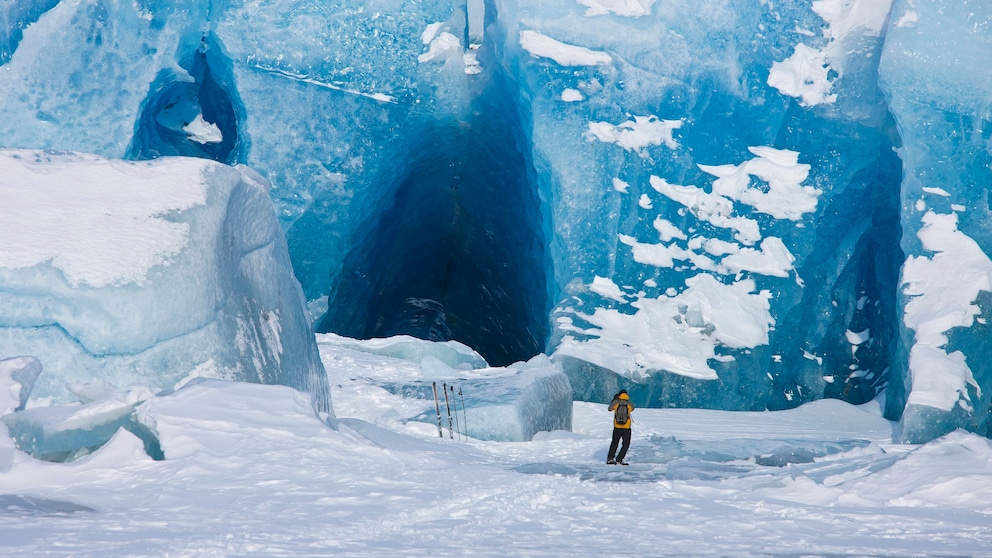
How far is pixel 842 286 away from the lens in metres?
11.0

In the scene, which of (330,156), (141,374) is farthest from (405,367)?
(141,374)

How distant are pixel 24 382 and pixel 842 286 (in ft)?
30.3

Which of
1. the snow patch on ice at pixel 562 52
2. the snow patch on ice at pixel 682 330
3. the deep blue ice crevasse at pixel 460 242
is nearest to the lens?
the snow patch on ice at pixel 682 330

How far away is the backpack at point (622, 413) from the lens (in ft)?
22.0

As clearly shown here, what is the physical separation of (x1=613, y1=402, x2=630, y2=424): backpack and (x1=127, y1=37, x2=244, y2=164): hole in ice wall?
724 centimetres

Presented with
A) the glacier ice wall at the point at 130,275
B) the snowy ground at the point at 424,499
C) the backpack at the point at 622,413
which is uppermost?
the glacier ice wall at the point at 130,275

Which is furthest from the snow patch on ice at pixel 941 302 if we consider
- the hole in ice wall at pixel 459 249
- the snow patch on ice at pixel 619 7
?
Answer: the hole in ice wall at pixel 459 249

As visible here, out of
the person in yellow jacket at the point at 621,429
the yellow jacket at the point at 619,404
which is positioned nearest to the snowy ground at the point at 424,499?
the person in yellow jacket at the point at 621,429

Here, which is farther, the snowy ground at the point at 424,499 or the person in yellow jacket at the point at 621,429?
the person in yellow jacket at the point at 621,429

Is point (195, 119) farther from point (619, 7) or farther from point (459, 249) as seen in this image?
point (619, 7)

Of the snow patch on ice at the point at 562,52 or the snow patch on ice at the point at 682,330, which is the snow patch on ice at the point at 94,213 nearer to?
the snow patch on ice at the point at 682,330

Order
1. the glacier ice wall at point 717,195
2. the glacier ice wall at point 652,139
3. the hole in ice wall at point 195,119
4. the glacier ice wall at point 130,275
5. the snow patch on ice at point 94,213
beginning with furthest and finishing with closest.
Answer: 1. the hole in ice wall at point 195,119
2. the glacier ice wall at point 717,195
3. the glacier ice wall at point 652,139
4. the snow patch on ice at point 94,213
5. the glacier ice wall at point 130,275

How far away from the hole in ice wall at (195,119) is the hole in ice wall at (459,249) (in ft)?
8.36

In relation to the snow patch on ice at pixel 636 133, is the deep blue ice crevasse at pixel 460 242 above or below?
below
